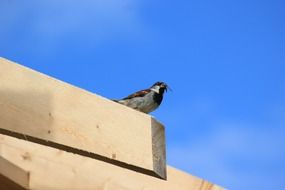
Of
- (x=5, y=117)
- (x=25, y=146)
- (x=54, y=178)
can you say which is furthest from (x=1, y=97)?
(x=25, y=146)

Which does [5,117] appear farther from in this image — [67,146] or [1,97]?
[67,146]

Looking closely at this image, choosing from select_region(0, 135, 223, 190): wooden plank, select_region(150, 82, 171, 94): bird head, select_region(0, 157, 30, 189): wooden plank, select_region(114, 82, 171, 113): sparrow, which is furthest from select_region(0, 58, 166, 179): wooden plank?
select_region(150, 82, 171, 94): bird head

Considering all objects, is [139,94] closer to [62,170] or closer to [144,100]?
[144,100]

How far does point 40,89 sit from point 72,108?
0.11 meters

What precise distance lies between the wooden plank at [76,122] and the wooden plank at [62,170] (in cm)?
18

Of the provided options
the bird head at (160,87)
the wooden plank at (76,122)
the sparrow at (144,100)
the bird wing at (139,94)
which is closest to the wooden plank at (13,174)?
the wooden plank at (76,122)

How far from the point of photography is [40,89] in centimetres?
154

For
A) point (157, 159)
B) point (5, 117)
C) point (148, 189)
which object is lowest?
point (5, 117)

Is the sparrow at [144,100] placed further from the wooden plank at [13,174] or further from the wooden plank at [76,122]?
the wooden plank at [13,174]

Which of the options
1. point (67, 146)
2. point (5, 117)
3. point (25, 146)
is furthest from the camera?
point (25, 146)

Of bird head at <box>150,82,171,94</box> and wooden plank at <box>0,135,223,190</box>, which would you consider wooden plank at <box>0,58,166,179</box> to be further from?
bird head at <box>150,82,171,94</box>

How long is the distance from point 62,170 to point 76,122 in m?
0.36

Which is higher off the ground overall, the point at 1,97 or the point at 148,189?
the point at 148,189

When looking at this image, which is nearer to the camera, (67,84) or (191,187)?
(67,84)
